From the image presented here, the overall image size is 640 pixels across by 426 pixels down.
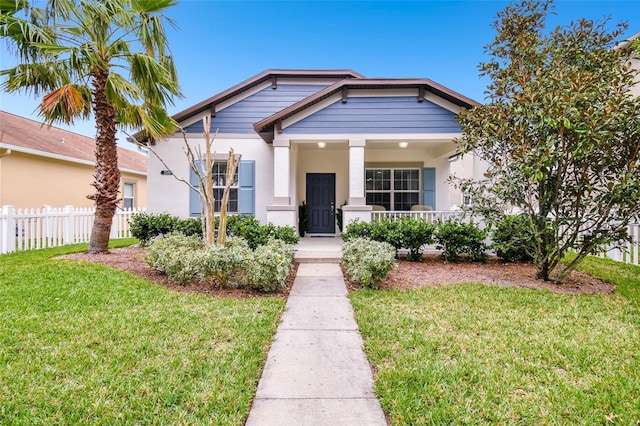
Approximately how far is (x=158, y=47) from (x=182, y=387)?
25.8 ft

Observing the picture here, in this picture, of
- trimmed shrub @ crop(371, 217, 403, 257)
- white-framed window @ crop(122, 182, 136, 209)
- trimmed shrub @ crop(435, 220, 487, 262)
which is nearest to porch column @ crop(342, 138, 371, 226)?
trimmed shrub @ crop(371, 217, 403, 257)

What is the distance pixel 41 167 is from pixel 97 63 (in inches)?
349

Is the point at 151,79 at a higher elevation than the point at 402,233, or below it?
higher

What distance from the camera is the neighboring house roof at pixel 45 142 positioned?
38.9 ft

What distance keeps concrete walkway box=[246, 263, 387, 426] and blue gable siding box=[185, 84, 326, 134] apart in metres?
7.40

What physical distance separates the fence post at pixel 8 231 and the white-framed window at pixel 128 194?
880cm

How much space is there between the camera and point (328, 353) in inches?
129

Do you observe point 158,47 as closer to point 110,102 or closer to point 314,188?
point 110,102

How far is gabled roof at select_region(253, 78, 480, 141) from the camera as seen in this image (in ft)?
27.7

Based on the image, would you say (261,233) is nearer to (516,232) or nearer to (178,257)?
(178,257)

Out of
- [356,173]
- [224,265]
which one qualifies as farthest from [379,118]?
[224,265]

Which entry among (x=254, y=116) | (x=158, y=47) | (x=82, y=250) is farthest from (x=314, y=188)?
(x=82, y=250)

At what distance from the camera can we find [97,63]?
6.97m

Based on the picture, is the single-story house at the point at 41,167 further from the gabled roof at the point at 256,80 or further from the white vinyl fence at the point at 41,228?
the gabled roof at the point at 256,80
